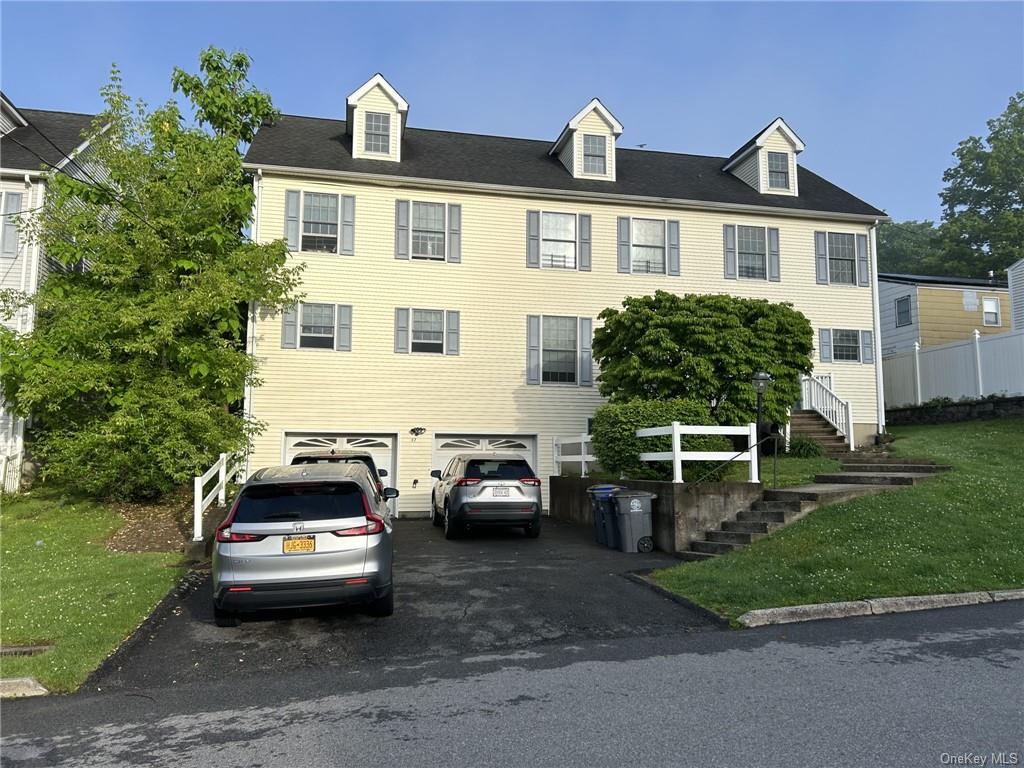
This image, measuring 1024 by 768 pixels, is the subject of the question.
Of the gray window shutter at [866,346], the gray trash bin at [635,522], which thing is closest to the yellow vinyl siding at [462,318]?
the gray window shutter at [866,346]

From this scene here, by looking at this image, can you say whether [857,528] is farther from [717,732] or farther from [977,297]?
[977,297]

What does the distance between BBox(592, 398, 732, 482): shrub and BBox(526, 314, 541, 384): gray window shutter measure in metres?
5.36

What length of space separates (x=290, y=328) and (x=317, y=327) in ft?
2.20

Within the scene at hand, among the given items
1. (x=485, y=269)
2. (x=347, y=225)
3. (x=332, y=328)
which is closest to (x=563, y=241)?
(x=485, y=269)

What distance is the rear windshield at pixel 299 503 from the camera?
279 inches

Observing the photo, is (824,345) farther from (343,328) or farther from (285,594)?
(285,594)

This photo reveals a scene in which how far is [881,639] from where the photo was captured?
21.7 feet

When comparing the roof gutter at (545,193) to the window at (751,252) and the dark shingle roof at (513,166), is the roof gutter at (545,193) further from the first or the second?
the window at (751,252)

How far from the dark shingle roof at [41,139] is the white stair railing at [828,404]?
19.9m

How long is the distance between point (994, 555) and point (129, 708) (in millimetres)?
9883

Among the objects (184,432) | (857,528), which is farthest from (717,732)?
(184,432)

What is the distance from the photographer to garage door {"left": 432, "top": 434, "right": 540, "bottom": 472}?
18812 millimetres

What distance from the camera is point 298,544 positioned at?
6.94 m

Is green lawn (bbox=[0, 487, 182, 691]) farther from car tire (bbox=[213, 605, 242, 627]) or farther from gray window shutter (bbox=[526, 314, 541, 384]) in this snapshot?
gray window shutter (bbox=[526, 314, 541, 384])
